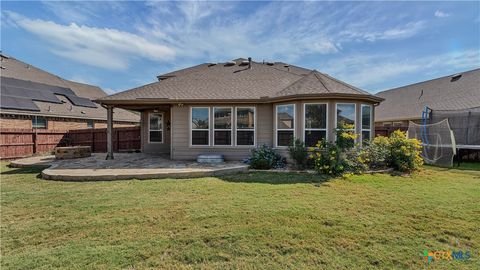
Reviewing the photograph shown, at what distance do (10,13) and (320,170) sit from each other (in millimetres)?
13003

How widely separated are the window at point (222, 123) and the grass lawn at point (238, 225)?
152 inches

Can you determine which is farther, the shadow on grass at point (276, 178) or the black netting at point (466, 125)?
the black netting at point (466, 125)

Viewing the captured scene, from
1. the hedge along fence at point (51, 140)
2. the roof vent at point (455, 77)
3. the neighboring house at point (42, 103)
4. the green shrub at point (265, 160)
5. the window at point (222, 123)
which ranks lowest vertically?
the green shrub at point (265, 160)

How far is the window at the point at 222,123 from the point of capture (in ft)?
31.9

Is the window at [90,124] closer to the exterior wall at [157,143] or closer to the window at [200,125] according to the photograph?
the exterior wall at [157,143]

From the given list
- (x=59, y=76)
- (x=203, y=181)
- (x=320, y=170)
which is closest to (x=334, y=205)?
(x=320, y=170)

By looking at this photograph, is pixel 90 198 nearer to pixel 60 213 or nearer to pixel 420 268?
pixel 60 213

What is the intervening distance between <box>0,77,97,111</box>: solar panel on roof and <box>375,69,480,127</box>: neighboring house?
2598 centimetres

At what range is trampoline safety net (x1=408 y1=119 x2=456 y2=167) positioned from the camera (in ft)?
31.3

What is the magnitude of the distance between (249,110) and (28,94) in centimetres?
1557

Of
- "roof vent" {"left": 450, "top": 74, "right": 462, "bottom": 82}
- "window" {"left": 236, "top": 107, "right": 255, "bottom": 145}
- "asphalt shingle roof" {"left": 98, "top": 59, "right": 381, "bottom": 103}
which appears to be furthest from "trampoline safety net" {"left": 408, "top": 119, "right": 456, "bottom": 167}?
"roof vent" {"left": 450, "top": 74, "right": 462, "bottom": 82}

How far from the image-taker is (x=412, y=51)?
13.1 meters

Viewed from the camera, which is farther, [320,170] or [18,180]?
[320,170]

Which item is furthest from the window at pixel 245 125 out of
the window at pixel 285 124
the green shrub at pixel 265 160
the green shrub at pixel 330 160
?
the green shrub at pixel 330 160
